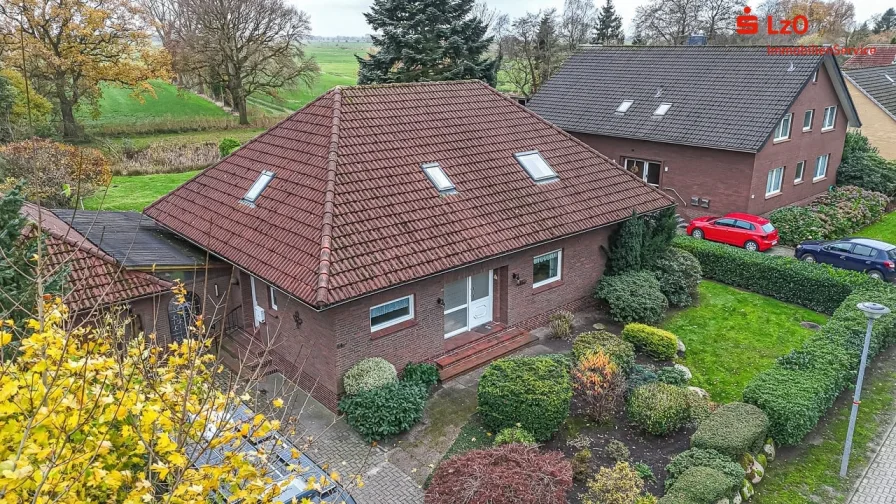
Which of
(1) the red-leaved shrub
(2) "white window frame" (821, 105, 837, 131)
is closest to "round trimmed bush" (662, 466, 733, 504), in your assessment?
(1) the red-leaved shrub

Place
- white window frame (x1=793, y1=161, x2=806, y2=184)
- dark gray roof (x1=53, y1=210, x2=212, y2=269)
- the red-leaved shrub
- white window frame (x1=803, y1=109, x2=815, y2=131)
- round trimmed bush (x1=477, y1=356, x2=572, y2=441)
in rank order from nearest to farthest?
1. the red-leaved shrub
2. round trimmed bush (x1=477, y1=356, x2=572, y2=441)
3. dark gray roof (x1=53, y1=210, x2=212, y2=269)
4. white window frame (x1=803, y1=109, x2=815, y2=131)
5. white window frame (x1=793, y1=161, x2=806, y2=184)

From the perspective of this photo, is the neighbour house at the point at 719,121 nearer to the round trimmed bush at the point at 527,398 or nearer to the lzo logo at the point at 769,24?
the lzo logo at the point at 769,24

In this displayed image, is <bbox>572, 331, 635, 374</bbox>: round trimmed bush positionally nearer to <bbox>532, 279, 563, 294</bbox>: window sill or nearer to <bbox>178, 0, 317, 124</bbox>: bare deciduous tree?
<bbox>532, 279, 563, 294</bbox>: window sill

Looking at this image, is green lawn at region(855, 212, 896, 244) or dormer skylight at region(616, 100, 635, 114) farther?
dormer skylight at region(616, 100, 635, 114)

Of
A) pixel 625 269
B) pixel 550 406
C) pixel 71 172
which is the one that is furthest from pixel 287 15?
pixel 550 406

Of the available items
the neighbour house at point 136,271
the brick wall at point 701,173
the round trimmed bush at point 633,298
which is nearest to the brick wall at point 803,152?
the brick wall at point 701,173

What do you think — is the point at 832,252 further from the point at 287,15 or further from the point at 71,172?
the point at 287,15

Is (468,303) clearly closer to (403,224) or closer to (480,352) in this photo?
(480,352)
